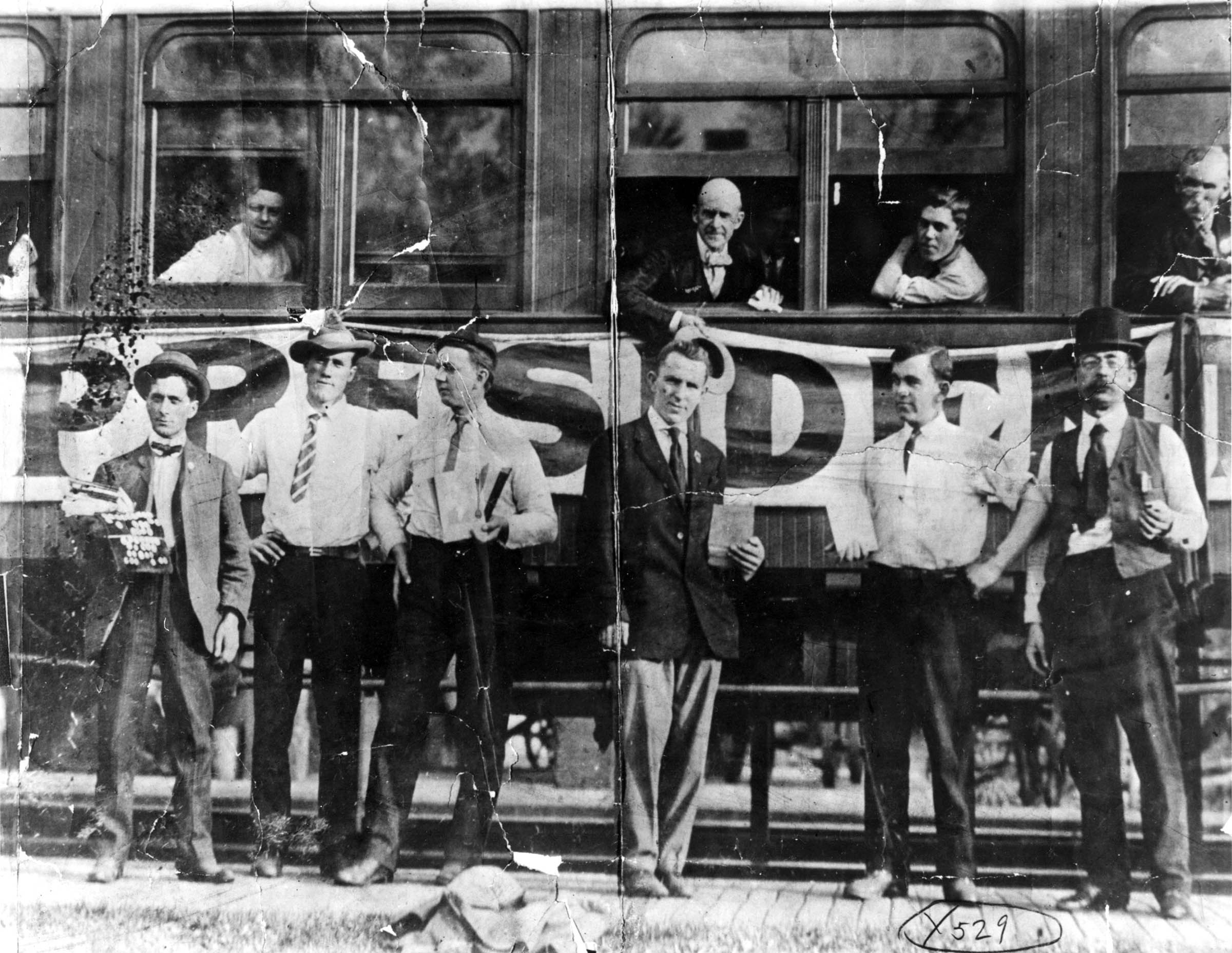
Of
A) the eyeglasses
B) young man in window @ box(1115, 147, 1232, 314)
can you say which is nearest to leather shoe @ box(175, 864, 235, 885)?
the eyeglasses

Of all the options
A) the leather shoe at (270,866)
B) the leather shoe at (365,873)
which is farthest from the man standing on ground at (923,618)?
the leather shoe at (270,866)

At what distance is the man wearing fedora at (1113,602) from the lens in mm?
4211

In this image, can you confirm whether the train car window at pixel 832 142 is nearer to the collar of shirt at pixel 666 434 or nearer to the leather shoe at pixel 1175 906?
the collar of shirt at pixel 666 434

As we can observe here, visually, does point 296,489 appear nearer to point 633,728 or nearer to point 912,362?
point 633,728

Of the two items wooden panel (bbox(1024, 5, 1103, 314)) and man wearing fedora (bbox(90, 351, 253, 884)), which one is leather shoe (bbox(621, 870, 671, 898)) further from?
wooden panel (bbox(1024, 5, 1103, 314))

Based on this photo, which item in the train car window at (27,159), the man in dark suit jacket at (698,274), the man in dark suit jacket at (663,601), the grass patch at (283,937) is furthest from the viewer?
the train car window at (27,159)

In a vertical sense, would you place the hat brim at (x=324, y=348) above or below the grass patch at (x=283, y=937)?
above

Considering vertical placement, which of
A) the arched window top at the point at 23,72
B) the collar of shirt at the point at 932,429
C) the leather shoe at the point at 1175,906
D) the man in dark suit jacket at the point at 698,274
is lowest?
the leather shoe at the point at 1175,906

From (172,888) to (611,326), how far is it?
2938 mm

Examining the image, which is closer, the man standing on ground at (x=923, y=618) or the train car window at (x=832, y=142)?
the man standing on ground at (x=923, y=618)

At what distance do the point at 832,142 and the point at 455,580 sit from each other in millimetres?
2382

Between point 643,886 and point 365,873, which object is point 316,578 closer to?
point 365,873

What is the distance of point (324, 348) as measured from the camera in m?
4.47

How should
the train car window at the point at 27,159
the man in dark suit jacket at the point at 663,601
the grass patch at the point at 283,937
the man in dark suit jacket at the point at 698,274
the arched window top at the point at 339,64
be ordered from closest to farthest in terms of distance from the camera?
the grass patch at the point at 283,937 < the man in dark suit jacket at the point at 663,601 < the man in dark suit jacket at the point at 698,274 < the arched window top at the point at 339,64 < the train car window at the point at 27,159
